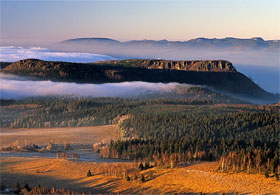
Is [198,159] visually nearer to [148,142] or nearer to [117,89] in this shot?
[148,142]

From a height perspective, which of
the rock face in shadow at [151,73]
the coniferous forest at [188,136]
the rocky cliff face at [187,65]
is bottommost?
the coniferous forest at [188,136]

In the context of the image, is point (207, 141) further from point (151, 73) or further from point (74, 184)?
point (151, 73)

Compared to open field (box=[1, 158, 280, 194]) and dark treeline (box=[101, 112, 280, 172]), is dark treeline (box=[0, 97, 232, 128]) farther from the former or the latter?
open field (box=[1, 158, 280, 194])

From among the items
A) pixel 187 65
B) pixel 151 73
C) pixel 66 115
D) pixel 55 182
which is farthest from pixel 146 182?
pixel 187 65

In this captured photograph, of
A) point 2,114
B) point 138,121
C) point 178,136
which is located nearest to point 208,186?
point 178,136

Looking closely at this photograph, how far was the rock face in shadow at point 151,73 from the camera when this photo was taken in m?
156

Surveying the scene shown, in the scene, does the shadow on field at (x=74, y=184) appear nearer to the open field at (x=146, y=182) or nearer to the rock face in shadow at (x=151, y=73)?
the open field at (x=146, y=182)

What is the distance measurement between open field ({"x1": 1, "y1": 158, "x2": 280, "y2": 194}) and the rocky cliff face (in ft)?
514

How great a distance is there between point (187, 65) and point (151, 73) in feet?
80.0

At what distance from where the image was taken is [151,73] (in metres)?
174

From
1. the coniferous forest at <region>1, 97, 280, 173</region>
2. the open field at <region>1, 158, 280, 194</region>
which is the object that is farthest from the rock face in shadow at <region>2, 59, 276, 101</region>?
the open field at <region>1, 158, 280, 194</region>

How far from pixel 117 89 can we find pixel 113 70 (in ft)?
95.7

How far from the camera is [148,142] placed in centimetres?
3606

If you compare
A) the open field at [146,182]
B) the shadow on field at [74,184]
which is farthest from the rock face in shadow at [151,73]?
the shadow on field at [74,184]
